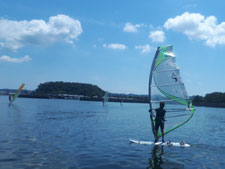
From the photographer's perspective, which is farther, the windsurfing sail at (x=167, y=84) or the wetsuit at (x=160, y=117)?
the windsurfing sail at (x=167, y=84)

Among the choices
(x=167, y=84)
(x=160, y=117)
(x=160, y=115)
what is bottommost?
(x=160, y=117)

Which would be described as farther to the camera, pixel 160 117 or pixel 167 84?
pixel 167 84

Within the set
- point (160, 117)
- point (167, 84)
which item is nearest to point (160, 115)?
point (160, 117)

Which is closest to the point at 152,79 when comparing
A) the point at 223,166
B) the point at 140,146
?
the point at 140,146

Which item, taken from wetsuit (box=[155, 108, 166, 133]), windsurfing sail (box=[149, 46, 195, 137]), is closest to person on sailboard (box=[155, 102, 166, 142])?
wetsuit (box=[155, 108, 166, 133])

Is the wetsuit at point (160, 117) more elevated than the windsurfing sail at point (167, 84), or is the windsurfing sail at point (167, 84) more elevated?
the windsurfing sail at point (167, 84)

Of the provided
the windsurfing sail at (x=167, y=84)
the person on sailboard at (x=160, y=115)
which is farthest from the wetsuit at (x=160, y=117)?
the windsurfing sail at (x=167, y=84)

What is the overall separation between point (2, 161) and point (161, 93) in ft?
28.3

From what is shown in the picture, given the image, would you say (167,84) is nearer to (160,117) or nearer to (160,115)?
(160,115)

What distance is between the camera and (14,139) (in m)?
13.4

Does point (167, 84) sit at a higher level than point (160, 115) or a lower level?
higher

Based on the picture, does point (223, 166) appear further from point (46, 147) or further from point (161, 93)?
point (46, 147)

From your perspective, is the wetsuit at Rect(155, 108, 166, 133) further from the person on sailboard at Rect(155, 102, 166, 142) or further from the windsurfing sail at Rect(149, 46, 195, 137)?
the windsurfing sail at Rect(149, 46, 195, 137)

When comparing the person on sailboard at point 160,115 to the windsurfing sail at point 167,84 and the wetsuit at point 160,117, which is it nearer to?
the wetsuit at point 160,117
